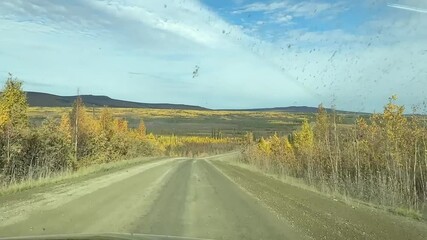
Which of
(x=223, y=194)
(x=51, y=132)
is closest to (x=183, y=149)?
(x=51, y=132)

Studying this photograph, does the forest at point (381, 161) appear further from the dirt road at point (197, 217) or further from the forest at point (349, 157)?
the dirt road at point (197, 217)

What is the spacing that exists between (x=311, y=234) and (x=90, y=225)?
15.9 ft

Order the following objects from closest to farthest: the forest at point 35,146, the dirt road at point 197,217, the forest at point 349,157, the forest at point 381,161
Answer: the dirt road at point 197,217
the forest at point 381,161
the forest at point 349,157
the forest at point 35,146

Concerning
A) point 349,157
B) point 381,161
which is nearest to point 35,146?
point 349,157

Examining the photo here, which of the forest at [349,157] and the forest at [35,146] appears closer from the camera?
the forest at [349,157]

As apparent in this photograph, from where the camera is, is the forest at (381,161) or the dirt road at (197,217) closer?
the dirt road at (197,217)

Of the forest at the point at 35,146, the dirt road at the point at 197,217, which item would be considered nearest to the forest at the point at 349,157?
the forest at the point at 35,146

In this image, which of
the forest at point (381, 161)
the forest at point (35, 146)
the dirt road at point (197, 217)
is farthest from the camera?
the forest at point (35, 146)

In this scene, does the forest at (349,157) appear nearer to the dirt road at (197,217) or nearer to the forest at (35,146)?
the forest at (35,146)

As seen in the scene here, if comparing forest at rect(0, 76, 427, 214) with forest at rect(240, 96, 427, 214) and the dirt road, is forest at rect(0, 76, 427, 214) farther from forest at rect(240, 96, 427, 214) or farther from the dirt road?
the dirt road

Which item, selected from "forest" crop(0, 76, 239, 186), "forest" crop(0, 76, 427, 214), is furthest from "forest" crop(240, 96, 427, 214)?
"forest" crop(0, 76, 239, 186)

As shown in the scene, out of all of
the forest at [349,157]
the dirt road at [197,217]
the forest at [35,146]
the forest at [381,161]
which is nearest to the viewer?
the dirt road at [197,217]

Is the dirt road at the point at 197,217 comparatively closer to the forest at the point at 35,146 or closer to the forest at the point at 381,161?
the forest at the point at 381,161

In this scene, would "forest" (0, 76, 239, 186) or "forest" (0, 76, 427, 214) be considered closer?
"forest" (0, 76, 427, 214)
